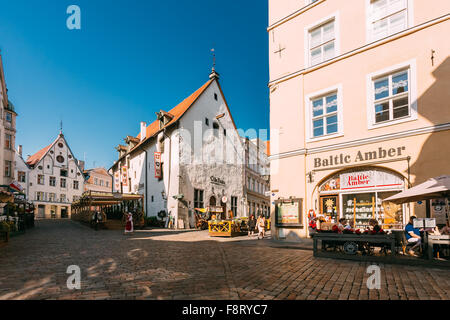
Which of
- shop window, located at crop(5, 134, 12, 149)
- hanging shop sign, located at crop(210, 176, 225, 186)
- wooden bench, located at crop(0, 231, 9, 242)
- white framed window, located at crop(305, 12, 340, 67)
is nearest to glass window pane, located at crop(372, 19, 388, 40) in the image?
white framed window, located at crop(305, 12, 340, 67)

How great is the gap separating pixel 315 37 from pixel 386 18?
328 cm

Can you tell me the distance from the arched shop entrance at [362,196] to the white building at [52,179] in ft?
163

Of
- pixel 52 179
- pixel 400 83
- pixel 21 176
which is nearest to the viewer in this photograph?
pixel 400 83

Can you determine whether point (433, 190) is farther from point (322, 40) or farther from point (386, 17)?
point (322, 40)

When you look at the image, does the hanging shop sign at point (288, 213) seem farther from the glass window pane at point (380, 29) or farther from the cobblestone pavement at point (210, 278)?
the glass window pane at point (380, 29)

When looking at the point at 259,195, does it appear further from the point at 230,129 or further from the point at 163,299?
the point at 163,299

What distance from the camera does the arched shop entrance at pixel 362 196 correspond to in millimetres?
11000

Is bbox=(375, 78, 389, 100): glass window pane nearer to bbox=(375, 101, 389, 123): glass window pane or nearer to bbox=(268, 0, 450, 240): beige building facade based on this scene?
bbox=(268, 0, 450, 240): beige building facade

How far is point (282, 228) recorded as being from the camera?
14195mm

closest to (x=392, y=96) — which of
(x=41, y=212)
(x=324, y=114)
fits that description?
(x=324, y=114)

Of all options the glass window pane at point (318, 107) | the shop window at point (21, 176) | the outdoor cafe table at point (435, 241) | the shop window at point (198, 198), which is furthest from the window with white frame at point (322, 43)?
the shop window at point (21, 176)

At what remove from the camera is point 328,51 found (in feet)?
45.4

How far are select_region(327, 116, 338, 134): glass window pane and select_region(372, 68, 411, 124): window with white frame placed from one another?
1722 mm
